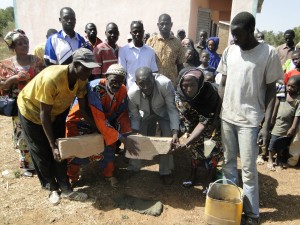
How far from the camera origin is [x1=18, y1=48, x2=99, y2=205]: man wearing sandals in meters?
3.01

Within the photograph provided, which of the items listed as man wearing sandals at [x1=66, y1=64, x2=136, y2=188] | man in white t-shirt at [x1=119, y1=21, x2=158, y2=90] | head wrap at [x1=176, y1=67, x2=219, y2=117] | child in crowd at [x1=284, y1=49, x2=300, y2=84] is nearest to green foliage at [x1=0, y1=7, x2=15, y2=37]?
man in white t-shirt at [x1=119, y1=21, x2=158, y2=90]

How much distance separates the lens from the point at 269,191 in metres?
3.96

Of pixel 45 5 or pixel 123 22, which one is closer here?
pixel 123 22

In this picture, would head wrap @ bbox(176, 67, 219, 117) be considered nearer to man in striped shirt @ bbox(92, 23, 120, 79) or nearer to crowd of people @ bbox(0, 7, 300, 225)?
crowd of people @ bbox(0, 7, 300, 225)

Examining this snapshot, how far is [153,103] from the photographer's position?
3846 millimetres

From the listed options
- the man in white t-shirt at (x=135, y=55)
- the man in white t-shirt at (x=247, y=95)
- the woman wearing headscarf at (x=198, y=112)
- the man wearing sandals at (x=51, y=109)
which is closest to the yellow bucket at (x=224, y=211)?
the man in white t-shirt at (x=247, y=95)

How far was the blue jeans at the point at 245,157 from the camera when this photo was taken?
9.60 ft

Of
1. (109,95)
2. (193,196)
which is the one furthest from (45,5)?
(193,196)

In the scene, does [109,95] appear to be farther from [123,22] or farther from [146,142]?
[123,22]

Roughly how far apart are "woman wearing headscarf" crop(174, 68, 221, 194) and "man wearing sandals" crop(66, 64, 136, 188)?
27.1 inches

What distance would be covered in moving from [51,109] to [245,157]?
6.76ft

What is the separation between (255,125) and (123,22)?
785cm

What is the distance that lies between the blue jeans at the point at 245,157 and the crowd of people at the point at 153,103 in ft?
0.03

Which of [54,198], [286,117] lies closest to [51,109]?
[54,198]
